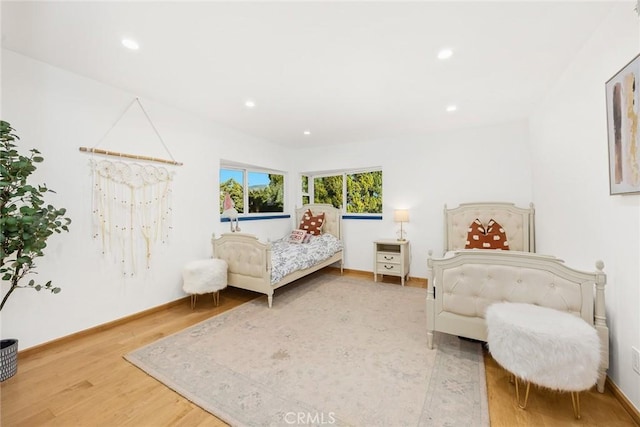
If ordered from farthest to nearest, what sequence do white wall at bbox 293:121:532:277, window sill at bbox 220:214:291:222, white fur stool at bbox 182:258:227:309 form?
1. window sill at bbox 220:214:291:222
2. white wall at bbox 293:121:532:277
3. white fur stool at bbox 182:258:227:309

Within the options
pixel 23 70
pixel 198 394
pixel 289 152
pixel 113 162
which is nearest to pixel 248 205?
pixel 289 152

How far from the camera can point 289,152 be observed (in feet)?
17.0

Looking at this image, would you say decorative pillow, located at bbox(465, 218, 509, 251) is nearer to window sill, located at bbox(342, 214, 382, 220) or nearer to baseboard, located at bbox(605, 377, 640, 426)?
window sill, located at bbox(342, 214, 382, 220)

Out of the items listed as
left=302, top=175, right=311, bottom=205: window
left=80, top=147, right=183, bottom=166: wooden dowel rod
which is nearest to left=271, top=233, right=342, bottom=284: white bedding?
left=302, top=175, right=311, bottom=205: window

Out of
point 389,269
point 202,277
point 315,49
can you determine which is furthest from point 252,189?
point 315,49

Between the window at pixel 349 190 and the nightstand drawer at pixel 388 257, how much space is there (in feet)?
2.92

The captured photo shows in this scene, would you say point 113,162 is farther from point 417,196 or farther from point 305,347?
point 417,196

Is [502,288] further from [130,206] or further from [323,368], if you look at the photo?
[130,206]

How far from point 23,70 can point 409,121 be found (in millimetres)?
3995

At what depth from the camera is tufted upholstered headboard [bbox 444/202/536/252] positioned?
3219 mm

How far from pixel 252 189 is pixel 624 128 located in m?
4.33

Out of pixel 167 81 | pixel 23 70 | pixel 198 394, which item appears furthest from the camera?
pixel 167 81

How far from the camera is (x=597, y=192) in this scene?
1.74 m

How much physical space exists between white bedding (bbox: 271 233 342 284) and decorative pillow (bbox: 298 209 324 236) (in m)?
0.14
